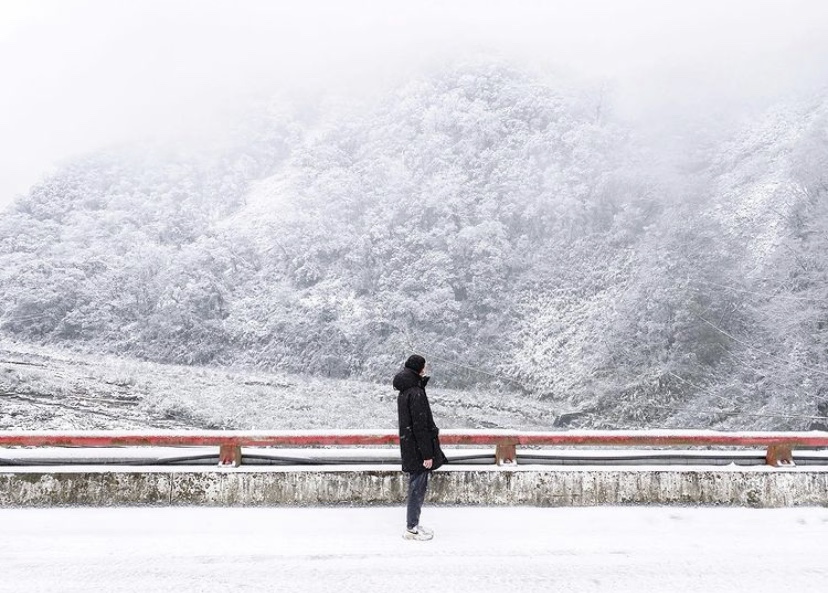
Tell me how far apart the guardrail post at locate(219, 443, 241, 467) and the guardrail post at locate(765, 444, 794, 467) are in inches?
249

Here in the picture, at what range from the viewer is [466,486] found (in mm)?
7066

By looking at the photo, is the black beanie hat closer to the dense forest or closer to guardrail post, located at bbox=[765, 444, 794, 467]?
guardrail post, located at bbox=[765, 444, 794, 467]

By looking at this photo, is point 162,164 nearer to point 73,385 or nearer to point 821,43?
point 73,385

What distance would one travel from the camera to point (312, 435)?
724 cm

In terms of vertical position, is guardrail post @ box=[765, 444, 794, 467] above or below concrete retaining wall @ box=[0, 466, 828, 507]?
above

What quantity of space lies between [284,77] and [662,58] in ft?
182

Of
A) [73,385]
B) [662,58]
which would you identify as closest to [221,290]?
[73,385]

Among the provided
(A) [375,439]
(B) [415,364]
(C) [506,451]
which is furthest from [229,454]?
(C) [506,451]

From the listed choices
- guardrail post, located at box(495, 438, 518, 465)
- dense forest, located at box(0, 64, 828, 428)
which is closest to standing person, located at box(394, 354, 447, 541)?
guardrail post, located at box(495, 438, 518, 465)

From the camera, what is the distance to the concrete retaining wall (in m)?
6.91
